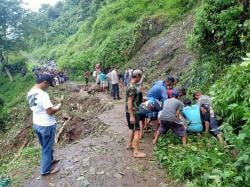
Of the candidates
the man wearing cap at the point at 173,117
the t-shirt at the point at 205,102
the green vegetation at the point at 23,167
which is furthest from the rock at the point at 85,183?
the t-shirt at the point at 205,102

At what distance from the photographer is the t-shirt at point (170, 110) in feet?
28.4

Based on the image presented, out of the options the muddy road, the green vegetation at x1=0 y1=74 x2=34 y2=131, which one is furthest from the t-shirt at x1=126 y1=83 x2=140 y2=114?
the green vegetation at x1=0 y1=74 x2=34 y2=131

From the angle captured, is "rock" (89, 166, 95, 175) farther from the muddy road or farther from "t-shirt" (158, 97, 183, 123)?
"t-shirt" (158, 97, 183, 123)

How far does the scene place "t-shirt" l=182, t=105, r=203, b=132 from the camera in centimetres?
929

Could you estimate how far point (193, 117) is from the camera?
9312mm

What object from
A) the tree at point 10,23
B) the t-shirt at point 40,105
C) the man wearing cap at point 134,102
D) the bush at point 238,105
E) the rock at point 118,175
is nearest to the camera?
the bush at point 238,105

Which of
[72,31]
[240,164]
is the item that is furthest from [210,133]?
[72,31]

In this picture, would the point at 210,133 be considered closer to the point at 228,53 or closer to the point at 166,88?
the point at 166,88

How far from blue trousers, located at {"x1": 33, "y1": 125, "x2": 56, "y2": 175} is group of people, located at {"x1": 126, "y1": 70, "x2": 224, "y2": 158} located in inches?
61.5

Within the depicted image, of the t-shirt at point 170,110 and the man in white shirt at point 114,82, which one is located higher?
the t-shirt at point 170,110

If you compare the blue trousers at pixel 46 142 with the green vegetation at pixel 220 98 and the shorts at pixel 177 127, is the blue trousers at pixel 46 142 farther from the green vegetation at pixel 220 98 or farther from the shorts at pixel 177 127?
the shorts at pixel 177 127

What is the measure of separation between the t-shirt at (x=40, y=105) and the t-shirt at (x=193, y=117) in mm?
3187

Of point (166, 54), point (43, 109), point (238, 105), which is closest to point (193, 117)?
point (238, 105)

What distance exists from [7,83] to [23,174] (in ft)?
114
